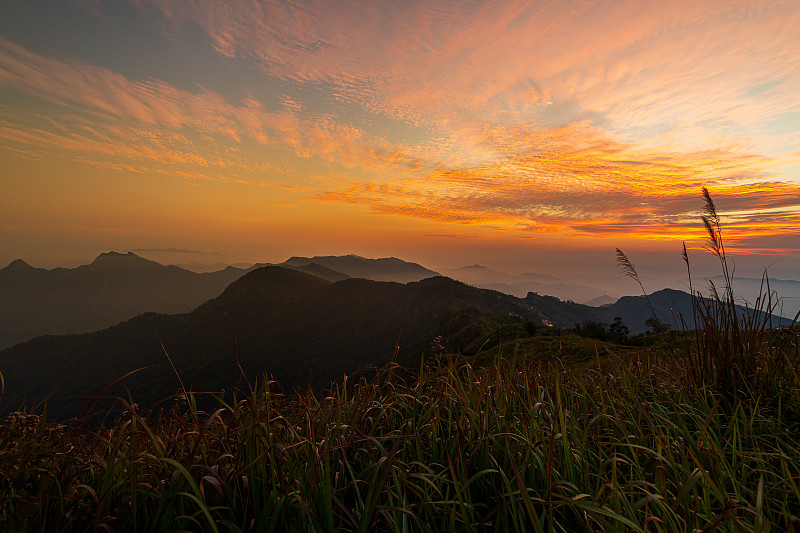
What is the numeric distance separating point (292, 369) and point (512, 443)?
13836cm

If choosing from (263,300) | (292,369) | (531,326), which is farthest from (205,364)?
(531,326)

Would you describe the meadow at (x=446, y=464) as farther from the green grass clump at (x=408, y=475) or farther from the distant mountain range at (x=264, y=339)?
the distant mountain range at (x=264, y=339)

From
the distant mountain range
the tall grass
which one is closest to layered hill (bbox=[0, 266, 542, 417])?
the distant mountain range

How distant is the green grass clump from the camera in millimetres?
2201

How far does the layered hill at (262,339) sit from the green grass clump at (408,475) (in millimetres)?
112801

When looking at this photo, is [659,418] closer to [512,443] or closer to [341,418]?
[512,443]

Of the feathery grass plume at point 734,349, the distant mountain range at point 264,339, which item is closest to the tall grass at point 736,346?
the feathery grass plume at point 734,349

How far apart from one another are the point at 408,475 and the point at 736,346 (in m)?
4.13

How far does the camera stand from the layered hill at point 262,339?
439 ft

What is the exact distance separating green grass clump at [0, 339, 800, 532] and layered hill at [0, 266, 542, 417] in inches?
4441

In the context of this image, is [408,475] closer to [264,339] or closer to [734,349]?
[734,349]

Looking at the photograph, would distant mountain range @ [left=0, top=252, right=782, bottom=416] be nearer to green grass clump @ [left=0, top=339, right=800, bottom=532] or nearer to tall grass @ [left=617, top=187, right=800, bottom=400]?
tall grass @ [left=617, top=187, right=800, bottom=400]

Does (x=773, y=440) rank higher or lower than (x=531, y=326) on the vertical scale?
higher

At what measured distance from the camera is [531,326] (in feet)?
170
